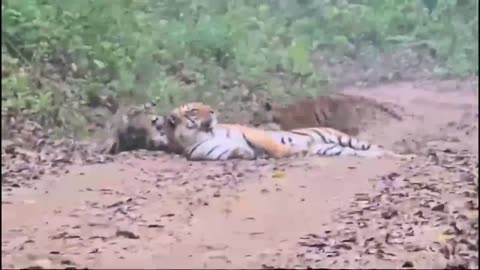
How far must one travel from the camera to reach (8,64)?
159 centimetres

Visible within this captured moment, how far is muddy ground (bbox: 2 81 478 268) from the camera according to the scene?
6.24 feet

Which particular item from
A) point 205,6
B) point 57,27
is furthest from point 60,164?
point 205,6

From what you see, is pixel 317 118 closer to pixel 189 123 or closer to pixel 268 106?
pixel 268 106

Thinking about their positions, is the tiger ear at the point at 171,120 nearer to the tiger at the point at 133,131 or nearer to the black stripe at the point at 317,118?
the tiger at the point at 133,131

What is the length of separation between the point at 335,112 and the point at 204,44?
1.10 feet

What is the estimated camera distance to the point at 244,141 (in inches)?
91.5

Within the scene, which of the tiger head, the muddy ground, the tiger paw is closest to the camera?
the muddy ground

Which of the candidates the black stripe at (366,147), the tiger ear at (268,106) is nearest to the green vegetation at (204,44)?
the tiger ear at (268,106)

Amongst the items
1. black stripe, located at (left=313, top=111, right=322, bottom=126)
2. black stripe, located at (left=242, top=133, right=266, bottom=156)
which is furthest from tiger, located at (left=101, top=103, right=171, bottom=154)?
black stripe, located at (left=313, top=111, right=322, bottom=126)

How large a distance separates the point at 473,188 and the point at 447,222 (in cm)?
16

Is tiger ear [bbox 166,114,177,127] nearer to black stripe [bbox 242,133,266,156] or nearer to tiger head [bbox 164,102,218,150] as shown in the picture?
tiger head [bbox 164,102,218,150]

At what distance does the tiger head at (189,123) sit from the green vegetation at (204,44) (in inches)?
1.4

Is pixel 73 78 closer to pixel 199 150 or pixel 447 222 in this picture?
pixel 199 150

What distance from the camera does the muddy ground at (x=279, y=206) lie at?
6.24 ft
